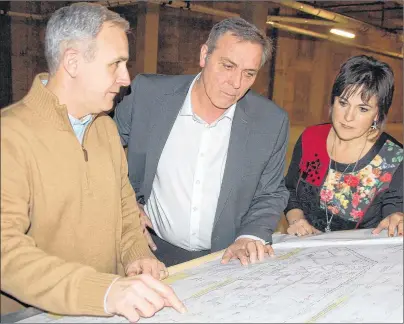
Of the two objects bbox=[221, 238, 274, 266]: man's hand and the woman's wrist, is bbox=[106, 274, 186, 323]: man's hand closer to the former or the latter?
bbox=[221, 238, 274, 266]: man's hand

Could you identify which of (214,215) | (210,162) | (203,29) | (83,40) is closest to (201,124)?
(210,162)

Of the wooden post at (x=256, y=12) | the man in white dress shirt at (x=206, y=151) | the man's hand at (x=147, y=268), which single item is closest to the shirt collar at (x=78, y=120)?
the man's hand at (x=147, y=268)

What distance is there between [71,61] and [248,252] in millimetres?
886

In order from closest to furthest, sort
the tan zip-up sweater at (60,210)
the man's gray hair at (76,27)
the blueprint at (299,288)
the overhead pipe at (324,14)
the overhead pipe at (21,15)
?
1. the tan zip-up sweater at (60,210)
2. the blueprint at (299,288)
3. the man's gray hair at (76,27)
4. the overhead pipe at (21,15)
5. the overhead pipe at (324,14)

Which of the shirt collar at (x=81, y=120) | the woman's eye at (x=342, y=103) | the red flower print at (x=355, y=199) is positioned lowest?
the red flower print at (x=355, y=199)

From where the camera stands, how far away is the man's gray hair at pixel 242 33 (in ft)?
6.31

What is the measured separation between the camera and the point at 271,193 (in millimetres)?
2068

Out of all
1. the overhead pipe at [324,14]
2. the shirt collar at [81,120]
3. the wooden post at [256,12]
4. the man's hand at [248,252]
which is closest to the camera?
the shirt collar at [81,120]

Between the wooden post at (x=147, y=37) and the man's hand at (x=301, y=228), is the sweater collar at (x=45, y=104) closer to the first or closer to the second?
the man's hand at (x=301, y=228)

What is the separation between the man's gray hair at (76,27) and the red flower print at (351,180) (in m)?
1.35

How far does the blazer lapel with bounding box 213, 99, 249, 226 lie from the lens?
79.3 inches

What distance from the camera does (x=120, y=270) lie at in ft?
5.19

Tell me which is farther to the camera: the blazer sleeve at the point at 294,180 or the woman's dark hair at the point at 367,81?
the blazer sleeve at the point at 294,180

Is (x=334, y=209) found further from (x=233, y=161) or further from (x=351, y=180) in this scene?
(x=233, y=161)
